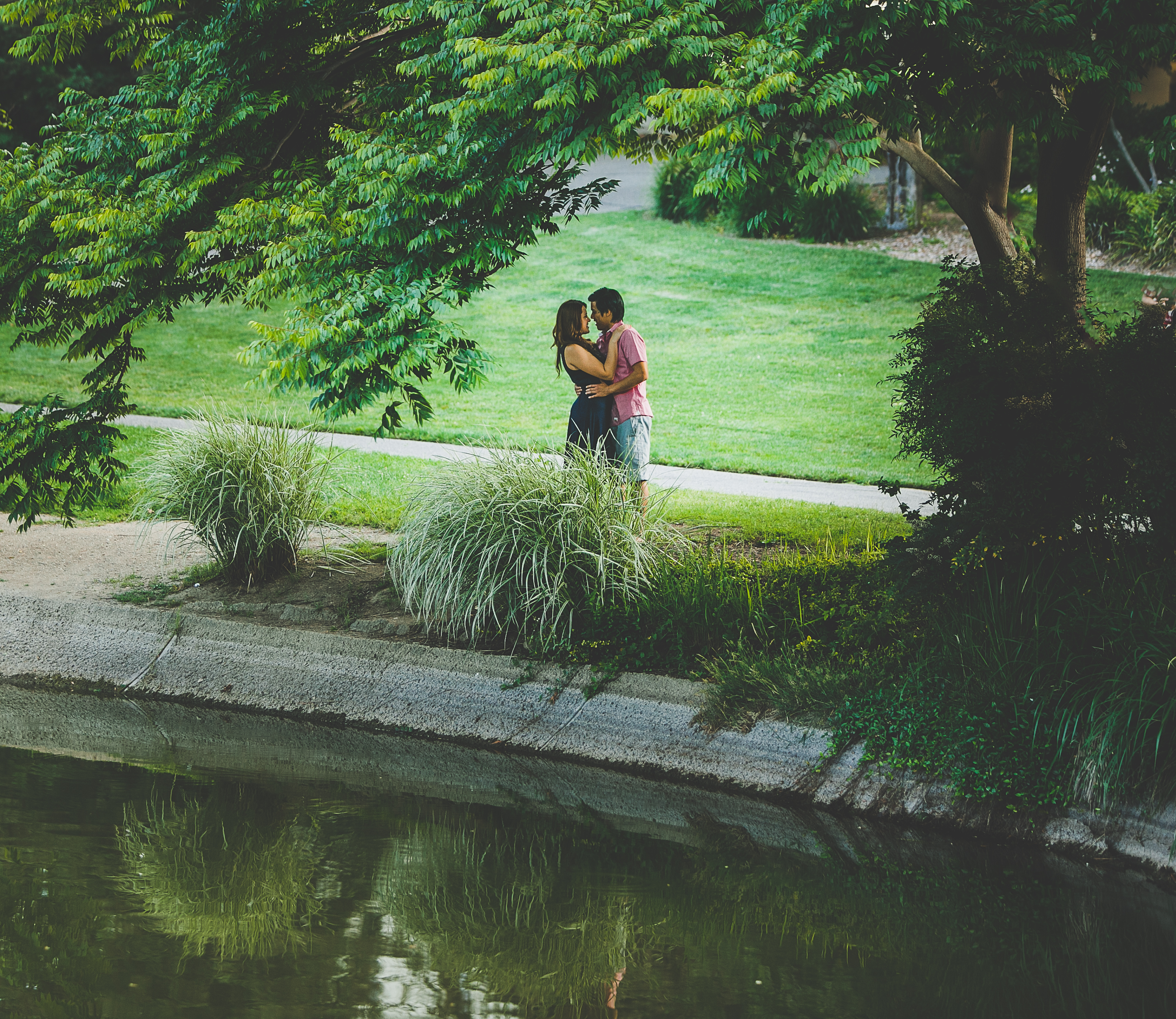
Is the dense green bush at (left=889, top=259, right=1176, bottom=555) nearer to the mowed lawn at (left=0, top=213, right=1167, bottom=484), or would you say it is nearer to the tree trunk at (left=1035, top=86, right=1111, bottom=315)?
the tree trunk at (left=1035, top=86, right=1111, bottom=315)

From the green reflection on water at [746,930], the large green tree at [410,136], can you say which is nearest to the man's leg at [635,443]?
the large green tree at [410,136]

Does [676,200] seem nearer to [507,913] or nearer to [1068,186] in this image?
[1068,186]

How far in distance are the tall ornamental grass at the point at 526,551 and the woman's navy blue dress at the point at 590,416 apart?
68cm

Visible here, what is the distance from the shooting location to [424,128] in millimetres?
5789

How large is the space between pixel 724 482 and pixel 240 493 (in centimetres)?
484

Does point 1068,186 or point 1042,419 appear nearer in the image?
point 1042,419

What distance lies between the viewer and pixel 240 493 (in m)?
7.75

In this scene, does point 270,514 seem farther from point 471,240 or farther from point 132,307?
point 471,240

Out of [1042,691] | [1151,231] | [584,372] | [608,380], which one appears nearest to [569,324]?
[584,372]

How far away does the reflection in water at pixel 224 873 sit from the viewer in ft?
14.9

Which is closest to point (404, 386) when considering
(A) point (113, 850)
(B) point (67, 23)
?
(A) point (113, 850)

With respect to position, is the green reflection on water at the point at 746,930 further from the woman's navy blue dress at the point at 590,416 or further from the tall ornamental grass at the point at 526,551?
the woman's navy blue dress at the point at 590,416

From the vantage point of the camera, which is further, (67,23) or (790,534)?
(790,534)

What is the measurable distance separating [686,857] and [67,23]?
232 inches
